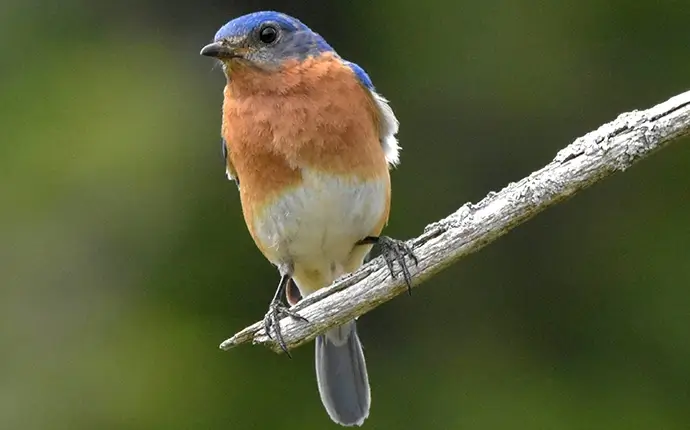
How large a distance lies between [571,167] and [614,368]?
2504 millimetres

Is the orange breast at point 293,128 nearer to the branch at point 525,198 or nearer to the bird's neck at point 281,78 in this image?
the bird's neck at point 281,78

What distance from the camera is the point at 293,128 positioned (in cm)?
435

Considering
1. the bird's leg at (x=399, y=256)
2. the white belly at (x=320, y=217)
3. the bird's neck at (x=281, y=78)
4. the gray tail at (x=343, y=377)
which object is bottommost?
the gray tail at (x=343, y=377)

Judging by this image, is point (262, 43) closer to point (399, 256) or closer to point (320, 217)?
point (320, 217)

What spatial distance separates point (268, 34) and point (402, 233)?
5.54 ft

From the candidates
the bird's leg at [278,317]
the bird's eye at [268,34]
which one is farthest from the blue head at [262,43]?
the bird's leg at [278,317]

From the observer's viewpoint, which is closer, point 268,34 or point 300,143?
point 300,143

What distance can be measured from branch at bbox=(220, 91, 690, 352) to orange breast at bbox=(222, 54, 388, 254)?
60 centimetres

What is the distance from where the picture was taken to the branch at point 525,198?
3654 millimetres

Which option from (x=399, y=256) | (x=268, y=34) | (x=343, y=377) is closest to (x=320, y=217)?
(x=399, y=256)

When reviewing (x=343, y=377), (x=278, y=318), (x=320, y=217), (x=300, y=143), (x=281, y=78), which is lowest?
(x=343, y=377)

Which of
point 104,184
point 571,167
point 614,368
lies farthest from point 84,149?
point 571,167

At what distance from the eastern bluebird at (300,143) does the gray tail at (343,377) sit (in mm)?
502

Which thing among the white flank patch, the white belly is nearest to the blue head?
the white flank patch
